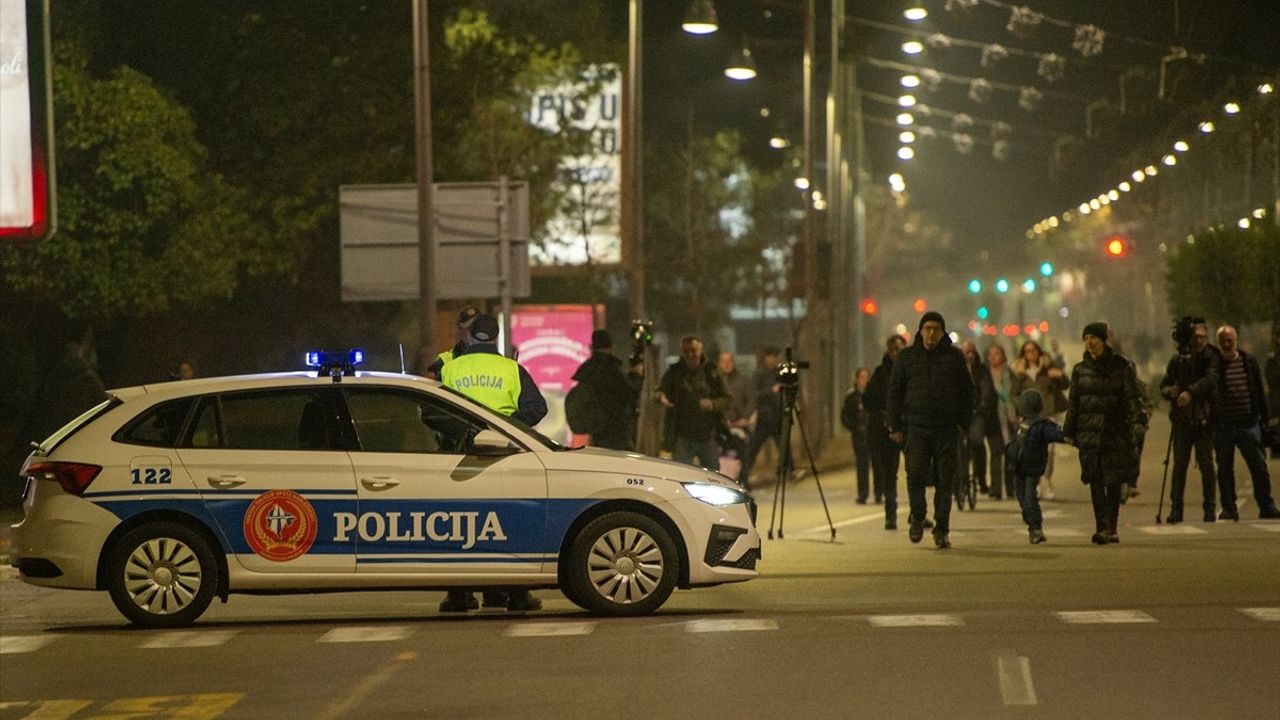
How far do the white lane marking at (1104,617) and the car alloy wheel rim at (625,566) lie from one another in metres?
2.33

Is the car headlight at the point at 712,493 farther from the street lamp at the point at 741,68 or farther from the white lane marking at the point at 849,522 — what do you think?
the street lamp at the point at 741,68

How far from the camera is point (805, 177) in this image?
127ft

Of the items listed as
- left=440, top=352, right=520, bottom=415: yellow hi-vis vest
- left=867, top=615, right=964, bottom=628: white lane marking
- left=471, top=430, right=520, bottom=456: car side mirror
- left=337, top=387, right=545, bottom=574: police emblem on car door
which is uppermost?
left=440, top=352, right=520, bottom=415: yellow hi-vis vest

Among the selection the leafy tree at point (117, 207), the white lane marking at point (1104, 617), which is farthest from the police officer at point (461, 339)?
the leafy tree at point (117, 207)

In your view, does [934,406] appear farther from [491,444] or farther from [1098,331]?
[491,444]

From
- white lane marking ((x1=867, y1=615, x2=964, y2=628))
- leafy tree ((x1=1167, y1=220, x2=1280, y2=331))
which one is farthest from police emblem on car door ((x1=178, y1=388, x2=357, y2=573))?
leafy tree ((x1=1167, y1=220, x2=1280, y2=331))

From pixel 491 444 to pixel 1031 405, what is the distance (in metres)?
6.75

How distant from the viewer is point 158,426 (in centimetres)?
1284

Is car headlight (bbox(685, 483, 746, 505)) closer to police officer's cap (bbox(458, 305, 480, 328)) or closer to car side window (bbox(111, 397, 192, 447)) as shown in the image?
police officer's cap (bbox(458, 305, 480, 328))

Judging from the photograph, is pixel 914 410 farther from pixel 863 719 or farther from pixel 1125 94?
pixel 1125 94

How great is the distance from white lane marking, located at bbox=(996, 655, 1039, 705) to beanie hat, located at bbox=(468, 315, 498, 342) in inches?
184

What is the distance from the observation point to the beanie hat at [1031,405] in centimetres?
1803

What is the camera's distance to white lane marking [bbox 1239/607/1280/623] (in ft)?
39.5

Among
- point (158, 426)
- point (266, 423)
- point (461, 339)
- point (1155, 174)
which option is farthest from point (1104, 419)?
point (1155, 174)
